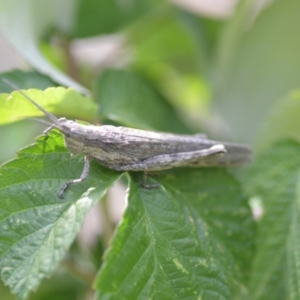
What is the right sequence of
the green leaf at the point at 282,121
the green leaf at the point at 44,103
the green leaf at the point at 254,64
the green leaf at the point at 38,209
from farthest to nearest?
the green leaf at the point at 254,64 → the green leaf at the point at 282,121 → the green leaf at the point at 44,103 → the green leaf at the point at 38,209

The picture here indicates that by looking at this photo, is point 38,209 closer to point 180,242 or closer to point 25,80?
point 180,242

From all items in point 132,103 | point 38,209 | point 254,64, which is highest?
point 254,64

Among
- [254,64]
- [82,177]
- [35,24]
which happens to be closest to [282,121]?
[254,64]

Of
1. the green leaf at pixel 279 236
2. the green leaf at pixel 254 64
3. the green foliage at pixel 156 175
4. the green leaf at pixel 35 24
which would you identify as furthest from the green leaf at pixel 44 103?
the green leaf at pixel 254 64

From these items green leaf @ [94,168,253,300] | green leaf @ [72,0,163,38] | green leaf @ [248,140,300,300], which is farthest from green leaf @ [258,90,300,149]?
green leaf @ [72,0,163,38]

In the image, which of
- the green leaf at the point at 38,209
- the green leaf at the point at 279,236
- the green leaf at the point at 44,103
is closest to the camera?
the green leaf at the point at 38,209

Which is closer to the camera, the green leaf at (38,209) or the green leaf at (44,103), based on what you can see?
the green leaf at (38,209)

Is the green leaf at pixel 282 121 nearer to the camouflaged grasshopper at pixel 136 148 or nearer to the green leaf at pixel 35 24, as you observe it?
the camouflaged grasshopper at pixel 136 148

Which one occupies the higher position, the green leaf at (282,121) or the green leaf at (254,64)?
the green leaf at (254,64)
